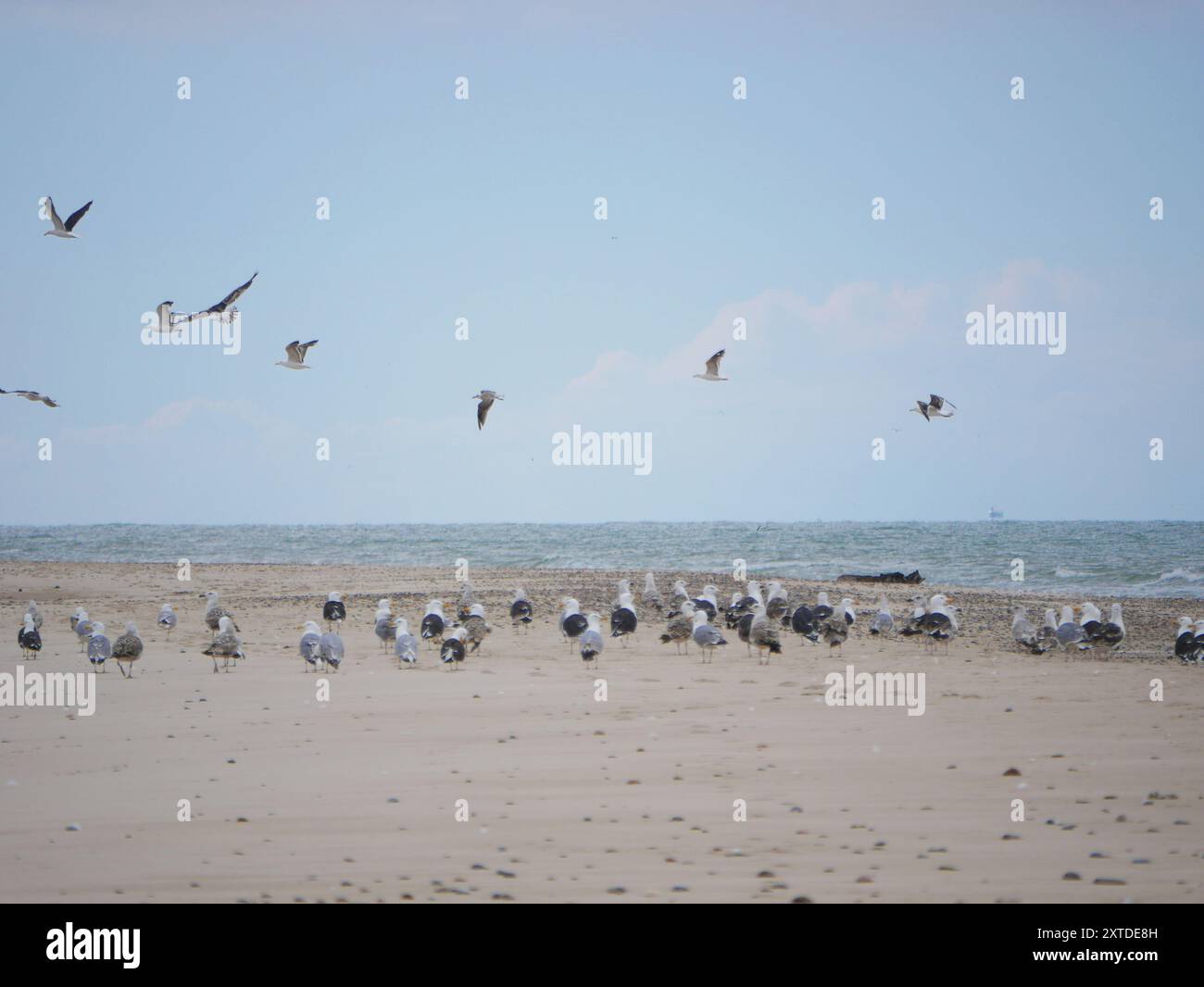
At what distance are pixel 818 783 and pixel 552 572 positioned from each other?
29.0 m

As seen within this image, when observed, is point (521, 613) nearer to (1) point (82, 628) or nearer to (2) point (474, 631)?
(2) point (474, 631)

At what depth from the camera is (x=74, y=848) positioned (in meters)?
7.59

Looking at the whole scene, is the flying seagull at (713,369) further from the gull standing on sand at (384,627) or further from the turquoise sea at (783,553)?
the turquoise sea at (783,553)

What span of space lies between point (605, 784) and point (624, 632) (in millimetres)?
8968

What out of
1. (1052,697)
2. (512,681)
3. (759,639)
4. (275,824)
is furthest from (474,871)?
(759,639)

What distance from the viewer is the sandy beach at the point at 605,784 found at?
7.00 m

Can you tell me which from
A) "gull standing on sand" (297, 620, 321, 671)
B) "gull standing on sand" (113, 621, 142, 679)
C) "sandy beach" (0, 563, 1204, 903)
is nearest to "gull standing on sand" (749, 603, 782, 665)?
"sandy beach" (0, 563, 1204, 903)

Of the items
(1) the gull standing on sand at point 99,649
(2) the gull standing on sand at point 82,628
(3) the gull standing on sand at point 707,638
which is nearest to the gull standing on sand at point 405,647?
(1) the gull standing on sand at point 99,649

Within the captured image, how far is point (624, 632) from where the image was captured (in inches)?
717

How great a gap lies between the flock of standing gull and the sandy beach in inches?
14.0

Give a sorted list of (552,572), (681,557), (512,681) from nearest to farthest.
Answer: (512,681), (552,572), (681,557)

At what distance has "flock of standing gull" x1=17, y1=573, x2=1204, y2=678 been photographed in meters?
15.6

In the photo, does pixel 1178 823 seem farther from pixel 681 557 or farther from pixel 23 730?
pixel 681 557

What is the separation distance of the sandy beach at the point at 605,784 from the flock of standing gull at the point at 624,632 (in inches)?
14.0
